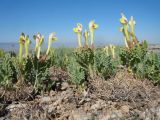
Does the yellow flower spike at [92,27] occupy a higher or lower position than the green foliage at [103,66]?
higher

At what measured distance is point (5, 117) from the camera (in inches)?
161

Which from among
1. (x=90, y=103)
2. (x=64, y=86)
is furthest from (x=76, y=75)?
(x=90, y=103)

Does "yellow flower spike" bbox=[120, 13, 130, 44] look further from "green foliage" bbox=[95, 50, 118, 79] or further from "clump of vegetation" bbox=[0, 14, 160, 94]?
"green foliage" bbox=[95, 50, 118, 79]

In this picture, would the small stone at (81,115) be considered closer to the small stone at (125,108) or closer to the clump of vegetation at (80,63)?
the small stone at (125,108)

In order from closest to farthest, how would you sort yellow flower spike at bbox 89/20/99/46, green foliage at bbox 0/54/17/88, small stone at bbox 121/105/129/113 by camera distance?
small stone at bbox 121/105/129/113 → green foliage at bbox 0/54/17/88 → yellow flower spike at bbox 89/20/99/46

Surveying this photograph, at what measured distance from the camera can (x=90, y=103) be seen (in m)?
4.47

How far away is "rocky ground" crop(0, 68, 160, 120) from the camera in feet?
13.5

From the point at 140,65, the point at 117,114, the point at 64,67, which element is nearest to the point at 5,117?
the point at 117,114

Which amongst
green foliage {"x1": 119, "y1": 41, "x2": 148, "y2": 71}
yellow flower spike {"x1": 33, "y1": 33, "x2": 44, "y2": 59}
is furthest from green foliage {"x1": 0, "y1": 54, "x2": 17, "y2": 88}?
green foliage {"x1": 119, "y1": 41, "x2": 148, "y2": 71}

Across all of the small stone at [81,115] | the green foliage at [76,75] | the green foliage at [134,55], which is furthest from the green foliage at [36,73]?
the green foliage at [134,55]

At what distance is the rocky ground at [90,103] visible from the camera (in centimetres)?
412

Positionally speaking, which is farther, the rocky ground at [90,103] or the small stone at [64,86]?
the small stone at [64,86]

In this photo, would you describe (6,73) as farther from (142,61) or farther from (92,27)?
(142,61)

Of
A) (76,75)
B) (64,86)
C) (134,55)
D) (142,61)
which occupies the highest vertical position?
(134,55)
